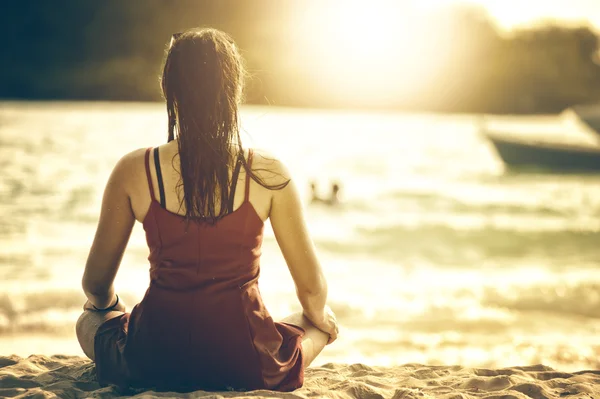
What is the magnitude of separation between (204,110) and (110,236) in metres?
0.60

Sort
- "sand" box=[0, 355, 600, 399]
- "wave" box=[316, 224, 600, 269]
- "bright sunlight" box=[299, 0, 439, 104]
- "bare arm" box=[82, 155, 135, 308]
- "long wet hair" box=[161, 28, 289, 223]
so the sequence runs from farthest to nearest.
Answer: "bright sunlight" box=[299, 0, 439, 104]
"wave" box=[316, 224, 600, 269]
"sand" box=[0, 355, 600, 399]
"bare arm" box=[82, 155, 135, 308]
"long wet hair" box=[161, 28, 289, 223]

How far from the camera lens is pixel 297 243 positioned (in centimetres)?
249

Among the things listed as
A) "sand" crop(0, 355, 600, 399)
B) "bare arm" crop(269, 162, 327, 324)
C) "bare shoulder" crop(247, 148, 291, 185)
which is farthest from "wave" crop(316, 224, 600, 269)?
"bare shoulder" crop(247, 148, 291, 185)

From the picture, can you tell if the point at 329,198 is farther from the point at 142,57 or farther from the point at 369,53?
the point at 142,57

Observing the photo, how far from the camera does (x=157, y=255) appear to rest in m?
2.35

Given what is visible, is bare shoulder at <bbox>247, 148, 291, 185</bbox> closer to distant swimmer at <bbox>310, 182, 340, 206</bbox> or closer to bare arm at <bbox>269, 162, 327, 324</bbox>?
bare arm at <bbox>269, 162, 327, 324</bbox>

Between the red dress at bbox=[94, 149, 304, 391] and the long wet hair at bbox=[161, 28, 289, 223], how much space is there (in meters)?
0.08

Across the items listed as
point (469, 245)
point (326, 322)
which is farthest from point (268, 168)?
point (469, 245)

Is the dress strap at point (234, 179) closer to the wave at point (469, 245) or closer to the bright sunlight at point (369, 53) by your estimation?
the wave at point (469, 245)

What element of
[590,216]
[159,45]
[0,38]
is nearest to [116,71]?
[159,45]

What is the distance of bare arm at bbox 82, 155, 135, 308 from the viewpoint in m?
2.35

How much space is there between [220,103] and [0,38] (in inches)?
3975

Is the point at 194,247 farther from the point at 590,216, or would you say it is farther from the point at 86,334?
the point at 590,216

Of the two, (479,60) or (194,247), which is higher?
(479,60)
